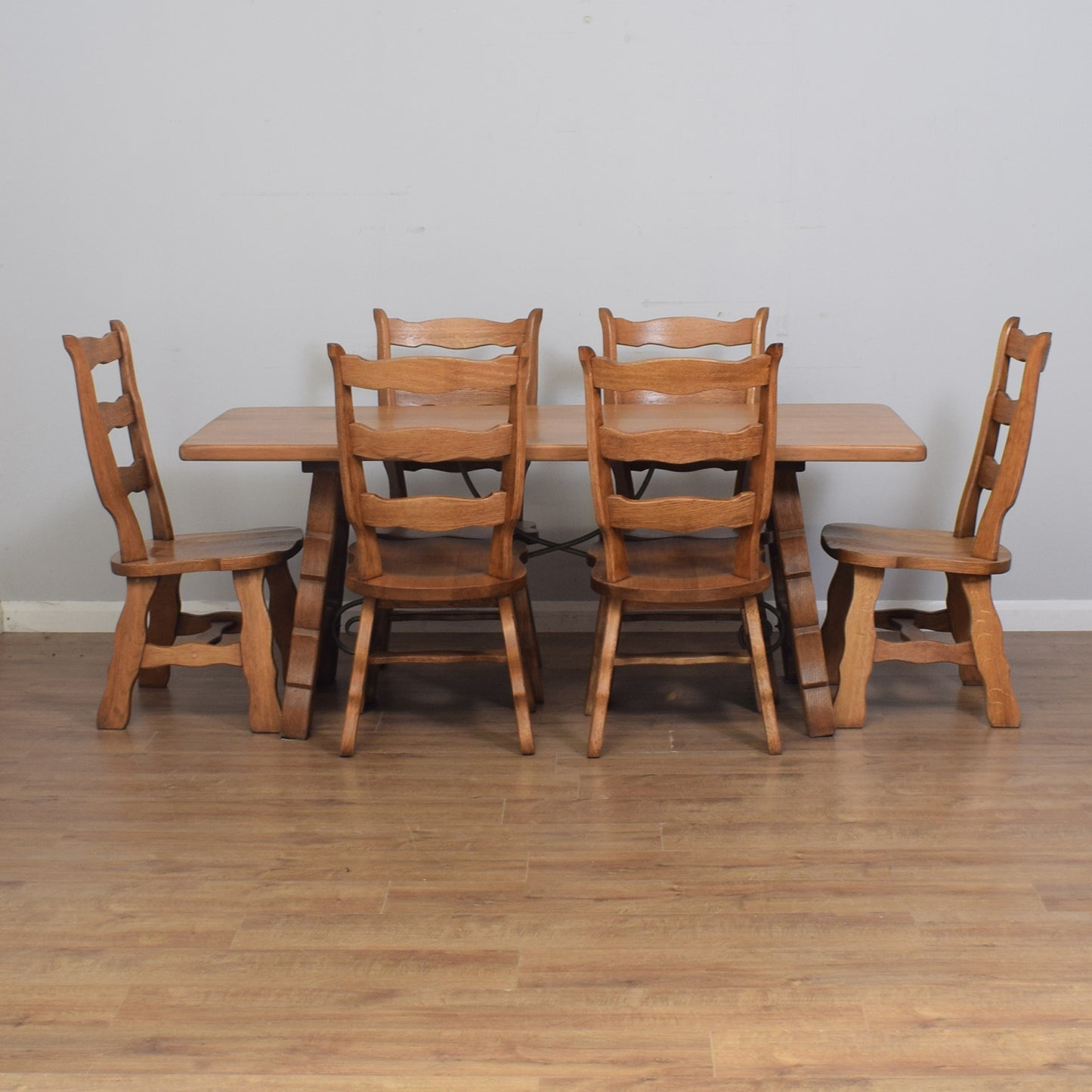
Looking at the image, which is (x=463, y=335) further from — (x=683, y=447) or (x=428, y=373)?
(x=683, y=447)

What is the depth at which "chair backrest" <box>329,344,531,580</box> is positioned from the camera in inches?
110

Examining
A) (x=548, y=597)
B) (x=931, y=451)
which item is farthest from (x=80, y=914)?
(x=931, y=451)

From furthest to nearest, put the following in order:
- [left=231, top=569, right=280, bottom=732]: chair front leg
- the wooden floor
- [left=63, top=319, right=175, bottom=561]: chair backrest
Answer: [left=231, top=569, right=280, bottom=732]: chair front leg < [left=63, top=319, right=175, bottom=561]: chair backrest < the wooden floor

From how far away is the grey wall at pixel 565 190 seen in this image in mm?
3676

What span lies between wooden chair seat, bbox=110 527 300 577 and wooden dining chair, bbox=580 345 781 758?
878mm

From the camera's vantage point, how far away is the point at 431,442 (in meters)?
2.81

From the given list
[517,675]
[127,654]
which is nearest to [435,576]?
[517,675]

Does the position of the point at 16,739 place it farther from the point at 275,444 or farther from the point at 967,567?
the point at 967,567

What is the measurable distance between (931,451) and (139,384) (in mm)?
2633

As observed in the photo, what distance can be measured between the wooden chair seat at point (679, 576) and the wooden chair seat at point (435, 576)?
0.81ft

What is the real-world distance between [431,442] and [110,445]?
3.38 ft

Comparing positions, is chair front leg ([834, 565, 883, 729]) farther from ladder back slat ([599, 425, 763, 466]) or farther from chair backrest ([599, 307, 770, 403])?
chair backrest ([599, 307, 770, 403])

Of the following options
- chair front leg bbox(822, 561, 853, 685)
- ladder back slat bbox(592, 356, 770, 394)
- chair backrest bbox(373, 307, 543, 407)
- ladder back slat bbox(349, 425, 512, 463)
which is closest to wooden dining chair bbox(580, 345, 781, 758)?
ladder back slat bbox(592, 356, 770, 394)

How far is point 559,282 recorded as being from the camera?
152 inches
